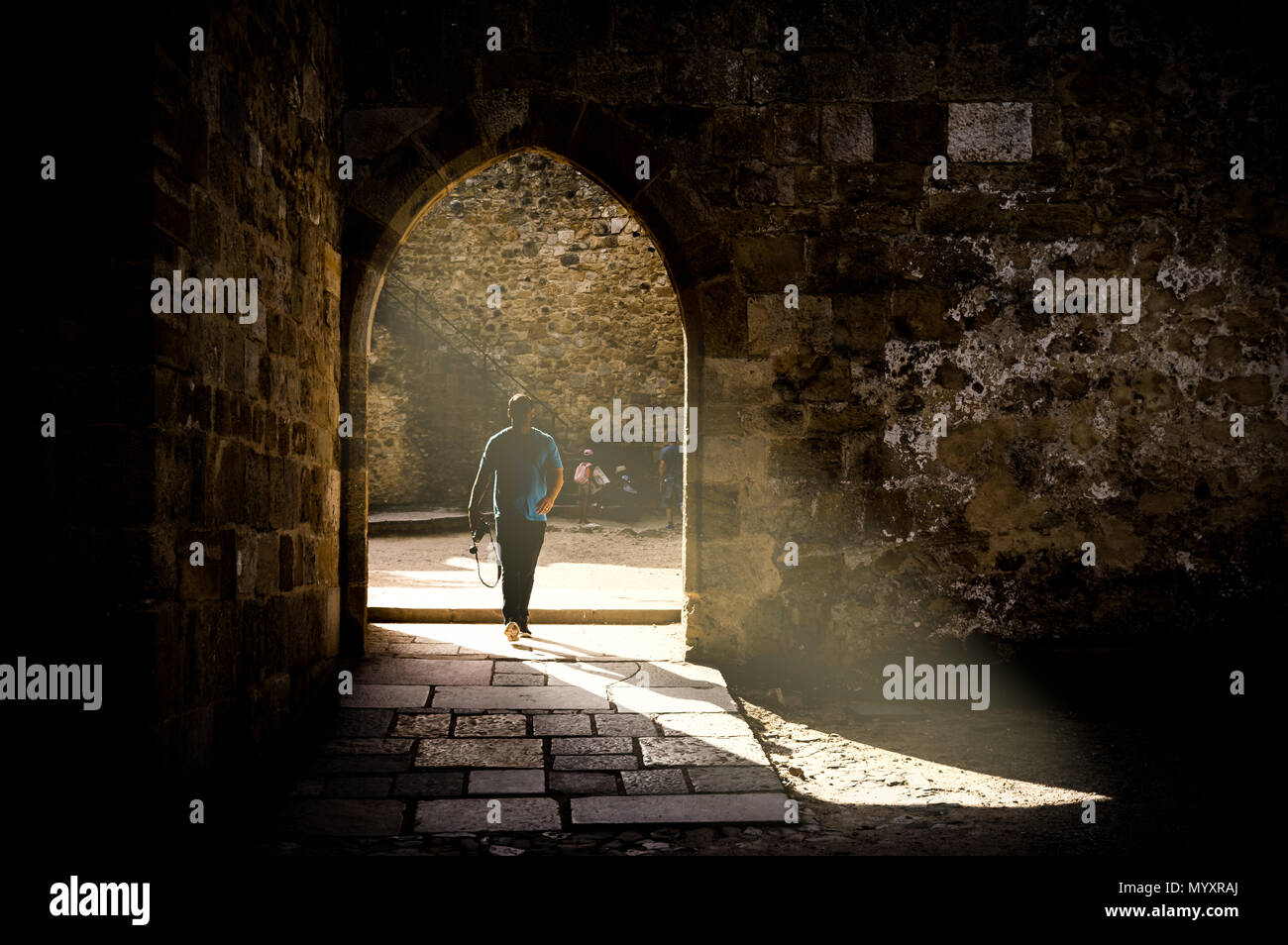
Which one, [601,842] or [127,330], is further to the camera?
[601,842]

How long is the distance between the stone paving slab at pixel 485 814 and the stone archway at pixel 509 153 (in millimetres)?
1692

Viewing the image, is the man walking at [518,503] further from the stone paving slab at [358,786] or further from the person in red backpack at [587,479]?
the person in red backpack at [587,479]

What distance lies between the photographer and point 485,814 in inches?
105

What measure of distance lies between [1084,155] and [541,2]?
8.82 feet

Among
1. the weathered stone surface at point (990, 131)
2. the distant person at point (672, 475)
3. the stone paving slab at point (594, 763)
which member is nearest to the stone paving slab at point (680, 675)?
the stone paving slab at point (594, 763)

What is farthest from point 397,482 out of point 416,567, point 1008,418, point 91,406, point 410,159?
point 91,406

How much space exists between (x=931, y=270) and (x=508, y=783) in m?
2.99

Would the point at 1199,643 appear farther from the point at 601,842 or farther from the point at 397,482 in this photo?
the point at 397,482

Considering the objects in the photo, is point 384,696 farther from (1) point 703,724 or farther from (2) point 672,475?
(2) point 672,475

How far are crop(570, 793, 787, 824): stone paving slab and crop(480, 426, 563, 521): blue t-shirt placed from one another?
92.7 inches

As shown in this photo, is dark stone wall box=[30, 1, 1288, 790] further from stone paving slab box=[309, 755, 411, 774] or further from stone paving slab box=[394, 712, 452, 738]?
stone paving slab box=[309, 755, 411, 774]

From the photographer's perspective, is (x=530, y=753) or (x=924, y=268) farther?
(x=924, y=268)

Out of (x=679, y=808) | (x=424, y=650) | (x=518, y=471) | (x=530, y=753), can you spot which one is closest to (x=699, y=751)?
(x=679, y=808)

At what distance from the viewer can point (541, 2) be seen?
13.6 ft
